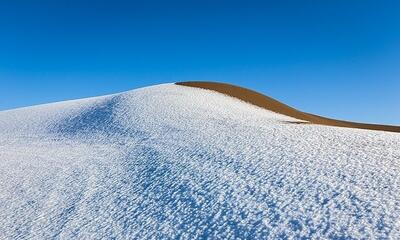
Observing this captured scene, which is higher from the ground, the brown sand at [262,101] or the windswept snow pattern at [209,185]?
the brown sand at [262,101]

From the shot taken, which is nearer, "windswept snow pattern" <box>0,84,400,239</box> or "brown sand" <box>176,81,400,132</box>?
"windswept snow pattern" <box>0,84,400,239</box>

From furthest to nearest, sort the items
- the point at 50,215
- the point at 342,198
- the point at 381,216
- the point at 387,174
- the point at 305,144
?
the point at 305,144 → the point at 50,215 → the point at 387,174 → the point at 342,198 → the point at 381,216

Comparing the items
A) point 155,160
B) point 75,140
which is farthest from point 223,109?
point 155,160

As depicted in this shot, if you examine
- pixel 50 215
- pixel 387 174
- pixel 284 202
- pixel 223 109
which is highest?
pixel 223 109

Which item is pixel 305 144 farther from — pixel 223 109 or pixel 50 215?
pixel 223 109

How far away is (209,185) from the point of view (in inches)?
485

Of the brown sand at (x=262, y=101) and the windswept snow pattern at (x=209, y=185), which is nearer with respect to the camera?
the windswept snow pattern at (x=209, y=185)

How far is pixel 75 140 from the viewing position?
24734 mm

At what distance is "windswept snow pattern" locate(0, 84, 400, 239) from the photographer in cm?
922

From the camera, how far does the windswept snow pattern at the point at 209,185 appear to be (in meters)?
9.22

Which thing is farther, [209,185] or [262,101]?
[262,101]

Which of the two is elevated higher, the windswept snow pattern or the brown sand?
the brown sand

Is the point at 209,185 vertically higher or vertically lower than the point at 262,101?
lower

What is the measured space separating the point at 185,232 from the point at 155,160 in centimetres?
691
